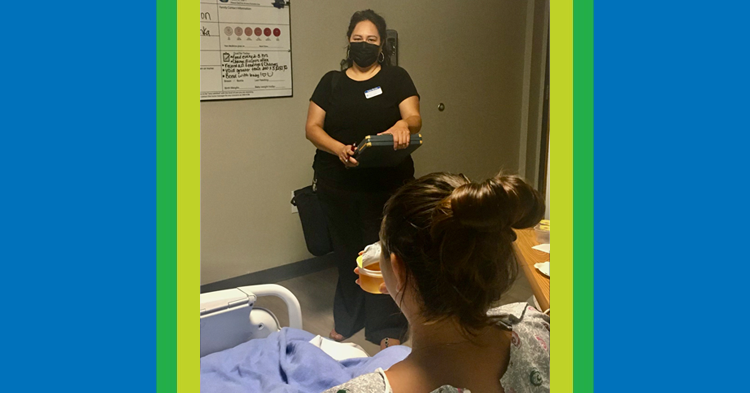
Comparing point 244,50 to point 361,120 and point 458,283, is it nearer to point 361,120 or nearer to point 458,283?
point 361,120

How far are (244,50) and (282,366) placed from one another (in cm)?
52

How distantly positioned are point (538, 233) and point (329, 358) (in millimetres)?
412

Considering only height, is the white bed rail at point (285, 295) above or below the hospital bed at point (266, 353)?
above

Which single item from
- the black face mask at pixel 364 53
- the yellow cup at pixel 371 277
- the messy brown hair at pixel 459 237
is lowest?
the yellow cup at pixel 371 277

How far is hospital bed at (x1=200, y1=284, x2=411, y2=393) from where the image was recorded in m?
0.88

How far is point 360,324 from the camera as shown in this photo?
975 millimetres

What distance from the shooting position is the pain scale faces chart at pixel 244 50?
78 cm
